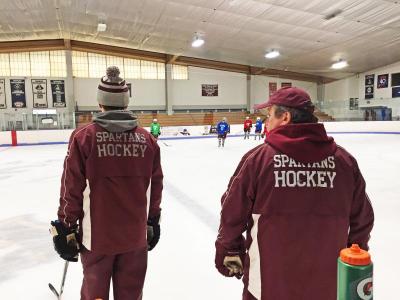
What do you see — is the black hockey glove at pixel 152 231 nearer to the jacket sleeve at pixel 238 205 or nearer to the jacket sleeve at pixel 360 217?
the jacket sleeve at pixel 238 205

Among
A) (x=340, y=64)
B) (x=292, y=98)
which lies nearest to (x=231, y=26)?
(x=340, y=64)

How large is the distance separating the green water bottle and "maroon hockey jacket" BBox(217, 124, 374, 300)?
0.36 m

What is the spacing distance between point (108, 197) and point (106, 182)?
0.07 metres

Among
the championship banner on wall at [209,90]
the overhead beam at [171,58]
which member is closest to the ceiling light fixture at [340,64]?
the championship banner on wall at [209,90]

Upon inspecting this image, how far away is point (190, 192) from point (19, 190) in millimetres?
2971

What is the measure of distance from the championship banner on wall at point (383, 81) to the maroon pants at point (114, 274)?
2631 cm

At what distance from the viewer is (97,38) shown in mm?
20953

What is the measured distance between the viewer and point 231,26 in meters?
16.2

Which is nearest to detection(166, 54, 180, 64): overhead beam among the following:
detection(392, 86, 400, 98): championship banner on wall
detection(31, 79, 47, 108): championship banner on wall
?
detection(31, 79, 47, 108): championship banner on wall

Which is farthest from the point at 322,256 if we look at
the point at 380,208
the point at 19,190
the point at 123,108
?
the point at 19,190

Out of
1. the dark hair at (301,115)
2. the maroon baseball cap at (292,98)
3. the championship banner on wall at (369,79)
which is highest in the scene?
the championship banner on wall at (369,79)

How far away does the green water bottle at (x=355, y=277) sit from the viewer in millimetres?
905

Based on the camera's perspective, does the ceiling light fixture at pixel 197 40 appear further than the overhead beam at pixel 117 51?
No

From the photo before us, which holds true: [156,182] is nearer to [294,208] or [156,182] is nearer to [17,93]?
[294,208]
